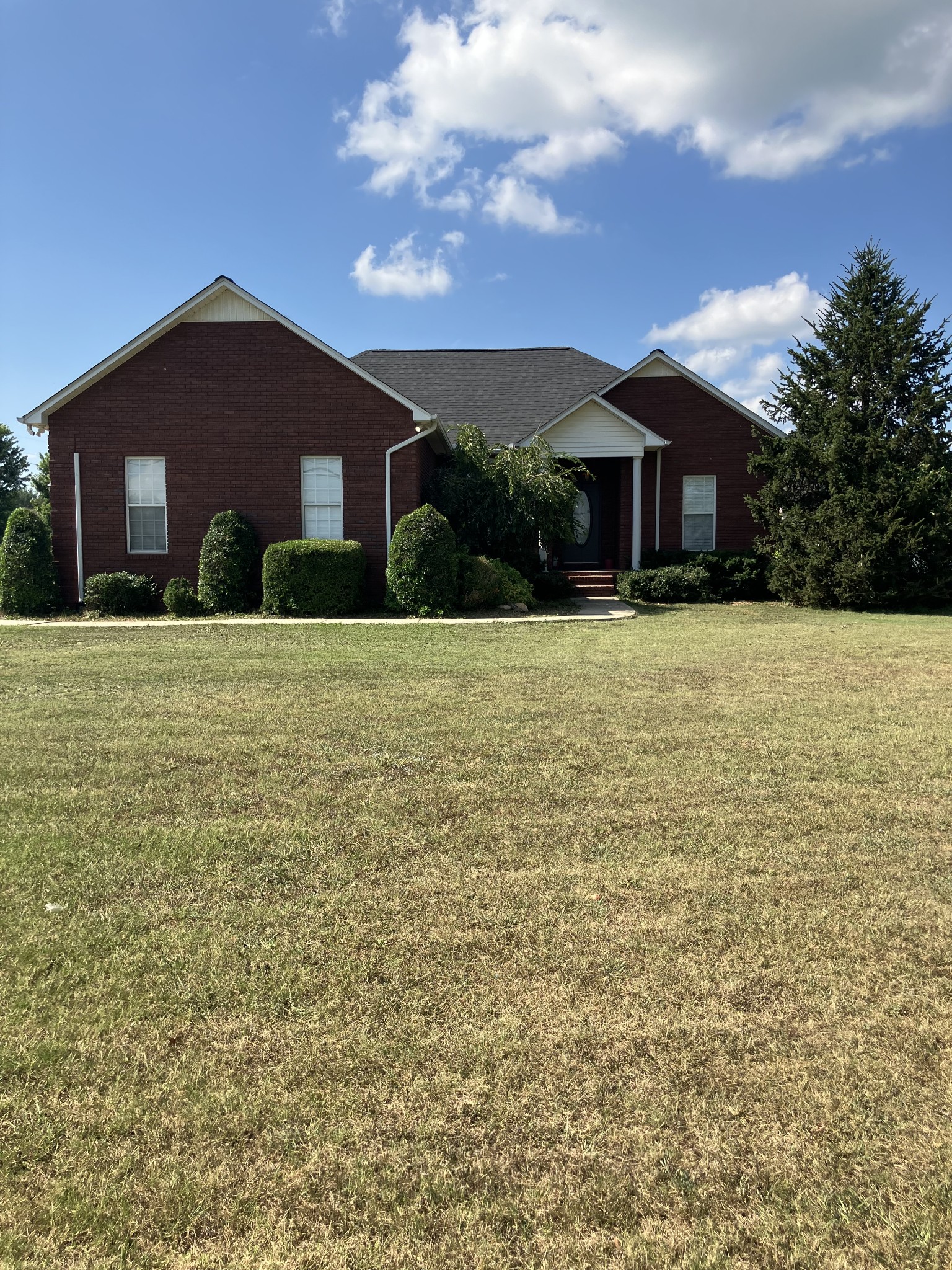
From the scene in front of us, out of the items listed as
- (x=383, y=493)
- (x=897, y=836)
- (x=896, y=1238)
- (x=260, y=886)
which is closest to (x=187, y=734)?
(x=260, y=886)

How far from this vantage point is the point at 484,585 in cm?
1576

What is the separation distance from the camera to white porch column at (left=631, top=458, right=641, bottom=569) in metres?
19.7

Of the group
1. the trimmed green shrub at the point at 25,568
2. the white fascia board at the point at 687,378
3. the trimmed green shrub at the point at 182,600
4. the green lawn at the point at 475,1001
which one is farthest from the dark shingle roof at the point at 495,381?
the green lawn at the point at 475,1001

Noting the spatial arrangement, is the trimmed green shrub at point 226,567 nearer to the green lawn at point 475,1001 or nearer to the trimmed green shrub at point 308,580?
the trimmed green shrub at point 308,580

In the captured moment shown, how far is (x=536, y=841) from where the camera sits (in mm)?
4184

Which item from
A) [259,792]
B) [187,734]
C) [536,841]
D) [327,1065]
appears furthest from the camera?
[187,734]

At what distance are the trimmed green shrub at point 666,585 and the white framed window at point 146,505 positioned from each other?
31.6 ft

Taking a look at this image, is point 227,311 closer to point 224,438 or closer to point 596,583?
point 224,438

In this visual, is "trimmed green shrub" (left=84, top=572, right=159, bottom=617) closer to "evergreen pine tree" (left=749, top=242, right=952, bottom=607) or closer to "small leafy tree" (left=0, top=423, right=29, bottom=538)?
"evergreen pine tree" (left=749, top=242, right=952, bottom=607)

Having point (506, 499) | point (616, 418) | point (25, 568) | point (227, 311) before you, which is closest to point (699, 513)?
point (616, 418)

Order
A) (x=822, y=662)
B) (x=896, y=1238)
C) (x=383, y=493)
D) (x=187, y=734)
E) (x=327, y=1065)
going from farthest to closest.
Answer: (x=383, y=493), (x=822, y=662), (x=187, y=734), (x=327, y=1065), (x=896, y=1238)

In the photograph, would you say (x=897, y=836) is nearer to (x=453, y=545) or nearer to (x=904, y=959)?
(x=904, y=959)

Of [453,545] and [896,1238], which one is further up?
[453,545]

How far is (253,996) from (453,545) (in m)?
12.9
